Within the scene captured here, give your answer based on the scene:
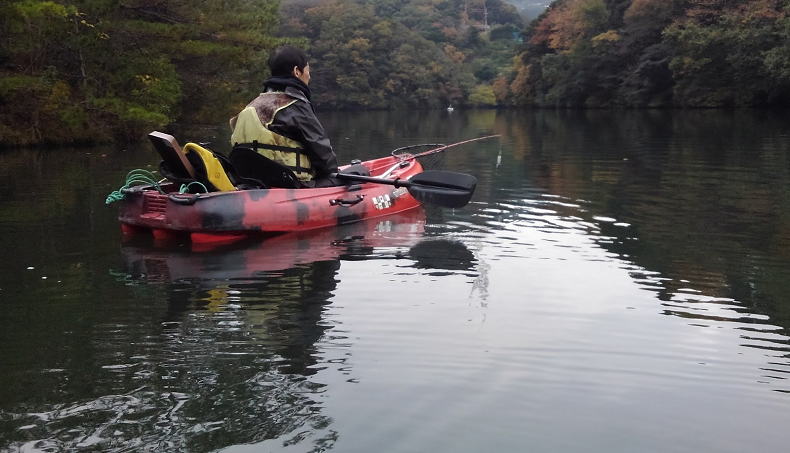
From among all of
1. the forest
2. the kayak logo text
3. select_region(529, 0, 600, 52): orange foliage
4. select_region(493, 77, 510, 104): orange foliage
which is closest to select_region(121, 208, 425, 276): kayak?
the kayak logo text

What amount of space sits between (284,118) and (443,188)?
156 centimetres

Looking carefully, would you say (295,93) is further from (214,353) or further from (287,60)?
(214,353)

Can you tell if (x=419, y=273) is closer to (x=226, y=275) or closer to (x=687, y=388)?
(x=226, y=275)

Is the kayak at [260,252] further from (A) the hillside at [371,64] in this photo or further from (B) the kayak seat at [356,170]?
(A) the hillside at [371,64]

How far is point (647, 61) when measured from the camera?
44.2 m

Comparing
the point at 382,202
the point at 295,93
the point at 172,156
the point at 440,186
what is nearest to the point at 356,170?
→ the point at 382,202

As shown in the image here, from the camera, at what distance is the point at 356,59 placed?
7150 centimetres

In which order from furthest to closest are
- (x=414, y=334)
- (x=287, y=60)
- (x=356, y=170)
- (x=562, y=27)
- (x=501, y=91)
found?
(x=501, y=91), (x=562, y=27), (x=356, y=170), (x=287, y=60), (x=414, y=334)

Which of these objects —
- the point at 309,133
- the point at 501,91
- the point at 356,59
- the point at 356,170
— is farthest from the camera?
the point at 356,59

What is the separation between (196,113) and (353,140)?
420cm

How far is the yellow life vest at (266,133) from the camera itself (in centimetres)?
754

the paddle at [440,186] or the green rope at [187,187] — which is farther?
the paddle at [440,186]

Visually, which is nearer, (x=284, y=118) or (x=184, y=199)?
(x=184, y=199)

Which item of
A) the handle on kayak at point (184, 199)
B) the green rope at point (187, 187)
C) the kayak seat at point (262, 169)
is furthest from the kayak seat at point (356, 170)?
the handle on kayak at point (184, 199)
